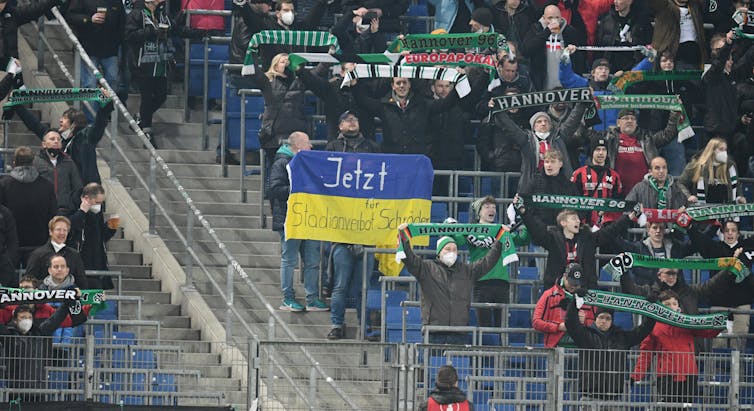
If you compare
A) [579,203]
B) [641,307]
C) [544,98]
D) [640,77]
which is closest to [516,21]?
[640,77]

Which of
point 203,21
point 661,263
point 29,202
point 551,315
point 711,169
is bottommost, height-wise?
point 551,315

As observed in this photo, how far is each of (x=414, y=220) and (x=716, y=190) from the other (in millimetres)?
3658

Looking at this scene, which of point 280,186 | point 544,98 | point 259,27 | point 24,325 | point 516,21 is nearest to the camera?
point 24,325

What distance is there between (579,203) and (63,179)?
5590 mm

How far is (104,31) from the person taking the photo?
90.7 feet

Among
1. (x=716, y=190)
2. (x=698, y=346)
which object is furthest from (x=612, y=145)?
(x=698, y=346)

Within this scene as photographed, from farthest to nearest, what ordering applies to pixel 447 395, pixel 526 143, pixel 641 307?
pixel 526 143 → pixel 641 307 → pixel 447 395

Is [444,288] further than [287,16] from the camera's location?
No

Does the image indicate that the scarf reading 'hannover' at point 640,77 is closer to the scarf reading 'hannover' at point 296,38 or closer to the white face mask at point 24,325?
the scarf reading 'hannover' at point 296,38

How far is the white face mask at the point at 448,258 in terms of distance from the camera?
2397 cm

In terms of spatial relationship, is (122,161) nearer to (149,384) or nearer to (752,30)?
(149,384)

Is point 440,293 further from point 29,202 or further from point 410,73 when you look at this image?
point 29,202

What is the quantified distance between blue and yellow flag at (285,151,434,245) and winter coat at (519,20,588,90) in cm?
310

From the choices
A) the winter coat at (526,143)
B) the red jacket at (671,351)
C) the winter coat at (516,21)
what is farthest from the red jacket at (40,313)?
the winter coat at (516,21)
